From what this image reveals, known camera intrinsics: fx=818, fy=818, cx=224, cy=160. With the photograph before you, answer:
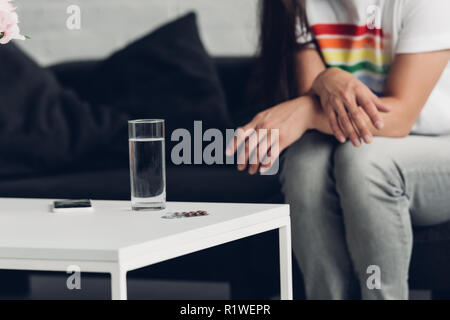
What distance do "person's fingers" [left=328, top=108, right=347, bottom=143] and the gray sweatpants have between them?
0.05ft

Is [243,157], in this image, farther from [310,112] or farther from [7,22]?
[7,22]

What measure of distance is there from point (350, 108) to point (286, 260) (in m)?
0.34

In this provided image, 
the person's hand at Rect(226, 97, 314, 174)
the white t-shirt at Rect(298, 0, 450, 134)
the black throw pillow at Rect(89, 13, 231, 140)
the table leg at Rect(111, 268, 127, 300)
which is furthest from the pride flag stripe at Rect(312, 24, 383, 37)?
the table leg at Rect(111, 268, 127, 300)

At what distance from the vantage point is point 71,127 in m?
2.19

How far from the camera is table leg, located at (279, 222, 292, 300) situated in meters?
1.29

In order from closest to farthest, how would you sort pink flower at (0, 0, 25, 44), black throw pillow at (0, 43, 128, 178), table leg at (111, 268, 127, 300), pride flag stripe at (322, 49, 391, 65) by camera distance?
table leg at (111, 268, 127, 300), pink flower at (0, 0, 25, 44), pride flag stripe at (322, 49, 391, 65), black throw pillow at (0, 43, 128, 178)

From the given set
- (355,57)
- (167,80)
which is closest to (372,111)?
(355,57)

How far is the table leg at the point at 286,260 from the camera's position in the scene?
1295mm

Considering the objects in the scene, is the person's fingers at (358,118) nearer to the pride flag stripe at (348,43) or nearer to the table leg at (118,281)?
the pride flag stripe at (348,43)

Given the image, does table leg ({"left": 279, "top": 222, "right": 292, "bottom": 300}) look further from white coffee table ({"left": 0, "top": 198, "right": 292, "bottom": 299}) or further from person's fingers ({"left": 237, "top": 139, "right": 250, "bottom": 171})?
person's fingers ({"left": 237, "top": 139, "right": 250, "bottom": 171})

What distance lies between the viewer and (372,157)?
1.47m

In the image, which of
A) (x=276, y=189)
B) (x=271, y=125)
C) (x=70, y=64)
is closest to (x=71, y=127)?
(x=70, y=64)

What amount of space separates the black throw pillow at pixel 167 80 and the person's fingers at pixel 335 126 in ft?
2.27

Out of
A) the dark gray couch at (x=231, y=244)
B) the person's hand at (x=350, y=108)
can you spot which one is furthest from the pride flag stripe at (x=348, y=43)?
the dark gray couch at (x=231, y=244)
